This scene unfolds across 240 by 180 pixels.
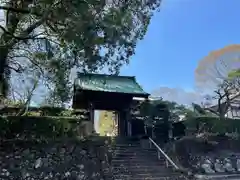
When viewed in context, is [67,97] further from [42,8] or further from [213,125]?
[213,125]

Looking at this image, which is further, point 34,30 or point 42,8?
point 34,30

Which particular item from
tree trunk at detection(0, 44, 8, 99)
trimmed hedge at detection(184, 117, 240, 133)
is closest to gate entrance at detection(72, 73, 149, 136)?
trimmed hedge at detection(184, 117, 240, 133)

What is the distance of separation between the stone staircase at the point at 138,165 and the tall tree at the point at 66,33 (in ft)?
13.4

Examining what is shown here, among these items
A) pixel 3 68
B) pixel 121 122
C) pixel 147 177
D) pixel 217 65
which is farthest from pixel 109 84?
pixel 217 65

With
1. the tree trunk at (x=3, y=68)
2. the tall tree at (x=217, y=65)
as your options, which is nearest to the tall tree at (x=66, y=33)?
the tree trunk at (x=3, y=68)

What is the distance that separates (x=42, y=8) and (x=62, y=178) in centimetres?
631

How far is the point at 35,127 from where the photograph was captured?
11.3m

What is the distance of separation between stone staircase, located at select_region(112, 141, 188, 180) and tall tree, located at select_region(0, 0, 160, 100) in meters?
4.08

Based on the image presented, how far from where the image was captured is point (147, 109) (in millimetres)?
17094

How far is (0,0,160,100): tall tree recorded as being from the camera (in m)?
9.27

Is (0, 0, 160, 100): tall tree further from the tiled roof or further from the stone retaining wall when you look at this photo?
the tiled roof

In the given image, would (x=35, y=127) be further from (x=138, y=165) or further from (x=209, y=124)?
(x=209, y=124)

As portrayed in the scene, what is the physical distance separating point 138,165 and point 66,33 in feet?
21.0

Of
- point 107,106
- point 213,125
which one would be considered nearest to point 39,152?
point 107,106
